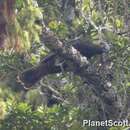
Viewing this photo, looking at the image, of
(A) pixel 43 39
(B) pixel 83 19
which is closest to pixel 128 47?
(B) pixel 83 19

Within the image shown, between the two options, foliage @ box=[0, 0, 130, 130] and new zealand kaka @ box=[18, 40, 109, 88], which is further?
new zealand kaka @ box=[18, 40, 109, 88]

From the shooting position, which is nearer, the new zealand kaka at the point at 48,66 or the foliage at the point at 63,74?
the foliage at the point at 63,74

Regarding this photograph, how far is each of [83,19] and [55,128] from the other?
1.70 m

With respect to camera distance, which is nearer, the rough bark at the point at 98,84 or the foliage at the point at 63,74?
the foliage at the point at 63,74

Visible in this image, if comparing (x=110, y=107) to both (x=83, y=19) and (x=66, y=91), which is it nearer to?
(x=66, y=91)

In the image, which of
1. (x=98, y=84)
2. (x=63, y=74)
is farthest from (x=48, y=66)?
(x=98, y=84)

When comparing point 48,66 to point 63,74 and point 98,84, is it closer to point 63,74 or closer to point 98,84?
point 63,74

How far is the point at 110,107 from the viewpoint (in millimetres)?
5863

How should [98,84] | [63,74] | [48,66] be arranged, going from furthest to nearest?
[63,74]
[98,84]
[48,66]

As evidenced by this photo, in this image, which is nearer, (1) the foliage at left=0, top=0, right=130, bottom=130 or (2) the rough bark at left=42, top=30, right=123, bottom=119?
(1) the foliage at left=0, top=0, right=130, bottom=130

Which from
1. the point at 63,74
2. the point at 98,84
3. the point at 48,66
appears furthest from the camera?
the point at 63,74

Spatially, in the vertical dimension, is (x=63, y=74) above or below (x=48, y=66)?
below

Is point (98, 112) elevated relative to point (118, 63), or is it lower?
lower

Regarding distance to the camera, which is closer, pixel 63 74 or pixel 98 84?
pixel 98 84
